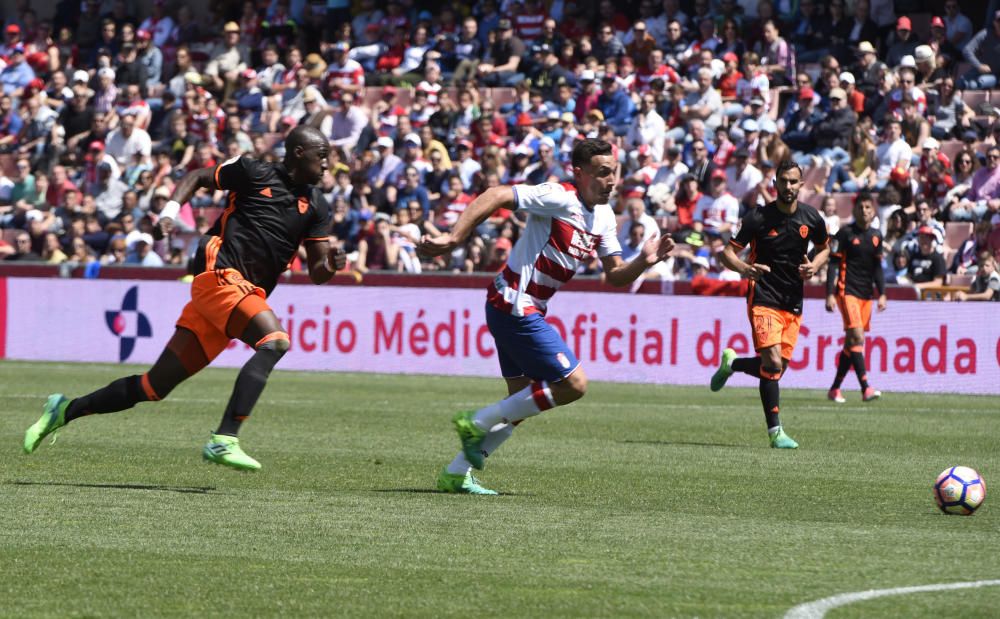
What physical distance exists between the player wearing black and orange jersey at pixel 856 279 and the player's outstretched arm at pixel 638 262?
9.54m

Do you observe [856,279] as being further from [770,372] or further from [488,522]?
[488,522]

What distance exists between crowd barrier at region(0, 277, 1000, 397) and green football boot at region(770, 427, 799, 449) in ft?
27.4

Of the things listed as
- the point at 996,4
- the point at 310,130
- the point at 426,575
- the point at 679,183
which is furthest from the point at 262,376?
the point at 996,4

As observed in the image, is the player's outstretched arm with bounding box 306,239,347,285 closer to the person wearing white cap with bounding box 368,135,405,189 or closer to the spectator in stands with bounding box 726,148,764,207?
the spectator in stands with bounding box 726,148,764,207

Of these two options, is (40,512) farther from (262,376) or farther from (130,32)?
(130,32)

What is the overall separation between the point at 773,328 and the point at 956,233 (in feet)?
31.8

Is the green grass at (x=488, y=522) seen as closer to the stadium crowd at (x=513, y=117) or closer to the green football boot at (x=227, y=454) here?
the green football boot at (x=227, y=454)

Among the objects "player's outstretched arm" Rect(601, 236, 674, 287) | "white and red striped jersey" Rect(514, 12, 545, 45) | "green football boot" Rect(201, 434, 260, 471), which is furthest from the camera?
"white and red striped jersey" Rect(514, 12, 545, 45)

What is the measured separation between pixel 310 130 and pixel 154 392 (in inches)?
72.6

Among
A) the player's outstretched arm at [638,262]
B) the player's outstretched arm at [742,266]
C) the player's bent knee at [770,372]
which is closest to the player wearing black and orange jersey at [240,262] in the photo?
the player's outstretched arm at [638,262]

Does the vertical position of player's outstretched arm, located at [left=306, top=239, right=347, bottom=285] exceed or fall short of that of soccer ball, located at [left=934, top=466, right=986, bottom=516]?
it exceeds it

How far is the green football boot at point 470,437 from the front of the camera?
9.92 metres

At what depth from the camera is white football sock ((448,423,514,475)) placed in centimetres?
998

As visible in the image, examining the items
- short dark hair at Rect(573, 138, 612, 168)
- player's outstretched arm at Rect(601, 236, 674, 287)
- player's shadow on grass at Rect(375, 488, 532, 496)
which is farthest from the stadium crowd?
player's shadow on grass at Rect(375, 488, 532, 496)
